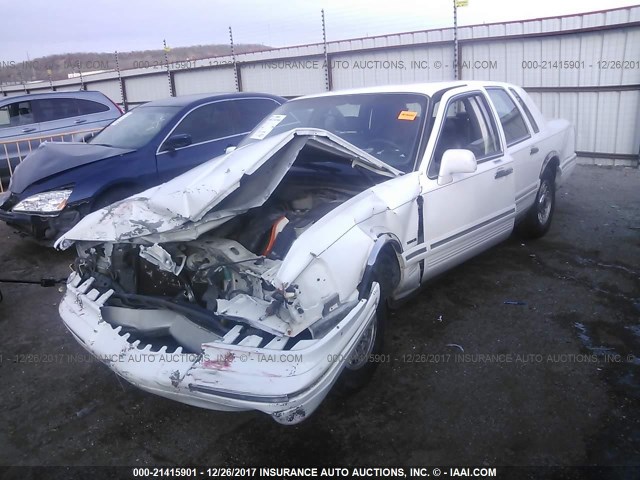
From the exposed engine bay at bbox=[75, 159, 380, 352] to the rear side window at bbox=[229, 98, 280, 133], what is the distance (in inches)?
148

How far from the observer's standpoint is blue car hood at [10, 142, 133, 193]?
567cm

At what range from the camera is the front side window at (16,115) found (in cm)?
925

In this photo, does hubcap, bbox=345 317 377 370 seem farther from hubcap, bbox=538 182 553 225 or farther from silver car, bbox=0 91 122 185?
silver car, bbox=0 91 122 185

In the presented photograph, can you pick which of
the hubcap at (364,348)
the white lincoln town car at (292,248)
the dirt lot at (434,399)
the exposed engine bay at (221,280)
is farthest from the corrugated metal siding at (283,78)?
the hubcap at (364,348)

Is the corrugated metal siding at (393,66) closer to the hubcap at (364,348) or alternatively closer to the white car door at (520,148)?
the white car door at (520,148)

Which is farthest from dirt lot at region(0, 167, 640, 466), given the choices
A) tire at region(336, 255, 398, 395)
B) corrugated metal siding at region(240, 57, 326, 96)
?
corrugated metal siding at region(240, 57, 326, 96)

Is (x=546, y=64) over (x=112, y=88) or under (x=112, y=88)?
under

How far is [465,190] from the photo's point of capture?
3.96 metres

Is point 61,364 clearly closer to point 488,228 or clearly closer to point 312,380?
point 312,380

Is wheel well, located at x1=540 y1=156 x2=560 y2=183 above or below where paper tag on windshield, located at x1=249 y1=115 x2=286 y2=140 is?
below

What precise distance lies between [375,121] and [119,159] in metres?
3.17

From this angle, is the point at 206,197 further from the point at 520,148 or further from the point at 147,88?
the point at 147,88

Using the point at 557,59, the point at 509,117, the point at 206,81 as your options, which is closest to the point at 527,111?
the point at 509,117

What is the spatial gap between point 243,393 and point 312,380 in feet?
0.98
